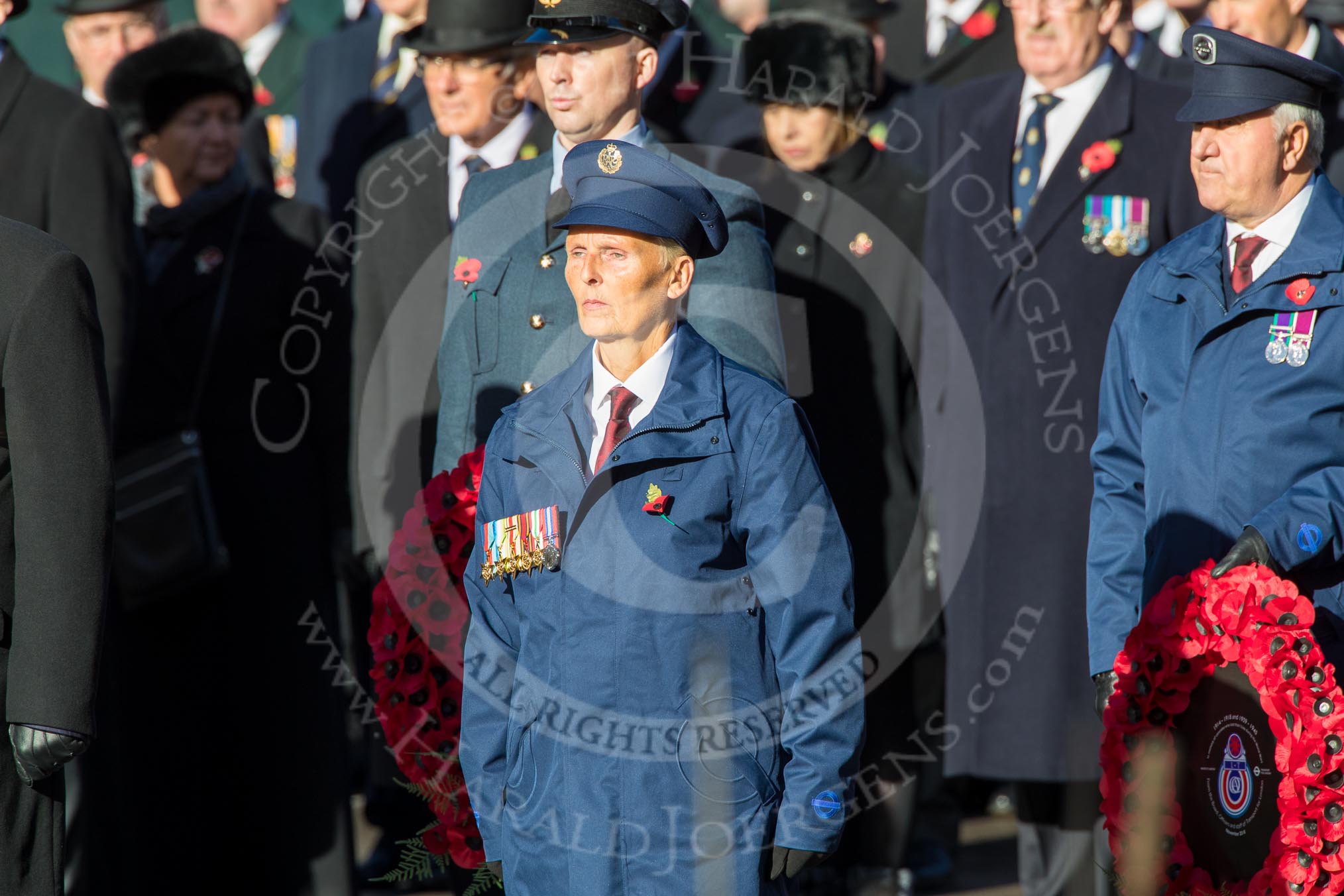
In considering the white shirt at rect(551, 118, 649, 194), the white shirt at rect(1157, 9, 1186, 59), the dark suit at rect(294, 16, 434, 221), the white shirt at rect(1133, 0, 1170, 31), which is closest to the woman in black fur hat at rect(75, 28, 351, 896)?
the dark suit at rect(294, 16, 434, 221)

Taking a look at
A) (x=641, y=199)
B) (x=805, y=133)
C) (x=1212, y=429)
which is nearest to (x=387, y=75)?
(x=805, y=133)

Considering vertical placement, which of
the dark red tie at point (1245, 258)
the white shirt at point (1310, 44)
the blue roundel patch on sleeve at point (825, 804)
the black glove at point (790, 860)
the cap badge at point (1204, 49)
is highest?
the white shirt at point (1310, 44)

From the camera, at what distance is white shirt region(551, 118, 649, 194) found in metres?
4.32

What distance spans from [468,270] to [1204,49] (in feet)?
5.96

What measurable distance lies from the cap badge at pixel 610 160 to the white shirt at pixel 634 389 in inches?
14.1

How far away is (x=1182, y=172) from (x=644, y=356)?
2.28m

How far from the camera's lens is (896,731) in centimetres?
557

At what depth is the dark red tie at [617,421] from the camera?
345cm

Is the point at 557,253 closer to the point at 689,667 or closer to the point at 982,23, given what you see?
the point at 689,667

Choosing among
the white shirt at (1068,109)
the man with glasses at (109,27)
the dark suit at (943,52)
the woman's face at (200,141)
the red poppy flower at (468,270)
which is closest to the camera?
the red poppy flower at (468,270)

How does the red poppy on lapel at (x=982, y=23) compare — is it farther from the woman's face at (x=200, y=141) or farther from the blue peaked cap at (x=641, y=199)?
the blue peaked cap at (x=641, y=199)

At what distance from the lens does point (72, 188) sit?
4.85 metres

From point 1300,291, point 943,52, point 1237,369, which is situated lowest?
point 1237,369

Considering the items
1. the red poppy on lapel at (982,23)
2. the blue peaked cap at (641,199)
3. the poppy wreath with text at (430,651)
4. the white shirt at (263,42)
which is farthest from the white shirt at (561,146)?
the white shirt at (263,42)
